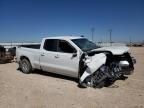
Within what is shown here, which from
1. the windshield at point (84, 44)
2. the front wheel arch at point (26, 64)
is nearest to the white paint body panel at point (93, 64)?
the windshield at point (84, 44)

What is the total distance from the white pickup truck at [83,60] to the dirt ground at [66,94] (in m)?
0.42

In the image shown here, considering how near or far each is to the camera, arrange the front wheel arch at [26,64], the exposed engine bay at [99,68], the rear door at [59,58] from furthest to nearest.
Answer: the front wheel arch at [26,64] < the rear door at [59,58] < the exposed engine bay at [99,68]

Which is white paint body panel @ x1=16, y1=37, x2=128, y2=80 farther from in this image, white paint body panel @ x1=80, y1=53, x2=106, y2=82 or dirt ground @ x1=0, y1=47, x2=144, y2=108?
→ dirt ground @ x1=0, y1=47, x2=144, y2=108

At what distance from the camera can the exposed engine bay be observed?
7.89 meters

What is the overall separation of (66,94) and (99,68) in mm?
1630

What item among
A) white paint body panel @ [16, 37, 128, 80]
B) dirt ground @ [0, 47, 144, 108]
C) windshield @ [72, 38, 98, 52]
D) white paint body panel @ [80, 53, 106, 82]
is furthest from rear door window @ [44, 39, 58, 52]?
white paint body panel @ [80, 53, 106, 82]

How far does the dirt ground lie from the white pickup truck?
42cm

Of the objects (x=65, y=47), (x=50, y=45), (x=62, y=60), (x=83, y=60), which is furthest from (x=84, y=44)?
(x=50, y=45)

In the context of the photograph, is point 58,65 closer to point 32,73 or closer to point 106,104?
point 32,73

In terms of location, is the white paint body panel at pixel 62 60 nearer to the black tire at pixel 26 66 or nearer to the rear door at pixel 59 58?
the rear door at pixel 59 58

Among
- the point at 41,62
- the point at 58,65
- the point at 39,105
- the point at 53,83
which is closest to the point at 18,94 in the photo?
the point at 39,105

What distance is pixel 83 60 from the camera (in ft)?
27.2

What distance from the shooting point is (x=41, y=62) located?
33.5 feet

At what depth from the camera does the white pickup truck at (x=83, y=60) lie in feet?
26.1
